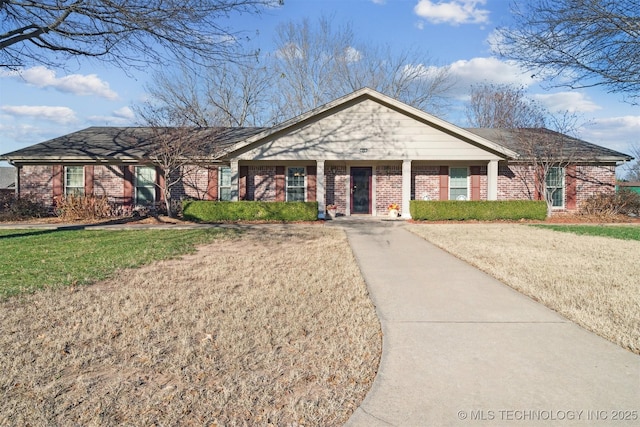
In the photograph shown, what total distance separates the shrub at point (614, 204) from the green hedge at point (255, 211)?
1167 cm

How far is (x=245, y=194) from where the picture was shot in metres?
17.8

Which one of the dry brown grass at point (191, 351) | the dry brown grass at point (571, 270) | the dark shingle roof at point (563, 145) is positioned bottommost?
the dry brown grass at point (191, 351)

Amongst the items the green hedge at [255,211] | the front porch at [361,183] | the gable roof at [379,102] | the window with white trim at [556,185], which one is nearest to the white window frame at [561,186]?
the window with white trim at [556,185]

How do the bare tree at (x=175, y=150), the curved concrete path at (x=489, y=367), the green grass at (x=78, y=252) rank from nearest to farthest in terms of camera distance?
1. the curved concrete path at (x=489, y=367)
2. the green grass at (x=78, y=252)
3. the bare tree at (x=175, y=150)

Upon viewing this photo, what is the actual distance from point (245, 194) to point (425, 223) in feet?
26.0

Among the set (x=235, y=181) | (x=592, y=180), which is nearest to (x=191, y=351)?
(x=235, y=181)

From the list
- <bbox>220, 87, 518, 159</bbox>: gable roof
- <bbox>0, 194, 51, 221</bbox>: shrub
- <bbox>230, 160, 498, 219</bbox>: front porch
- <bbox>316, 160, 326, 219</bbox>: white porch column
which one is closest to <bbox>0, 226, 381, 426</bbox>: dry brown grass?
<bbox>316, 160, 326, 219</bbox>: white porch column

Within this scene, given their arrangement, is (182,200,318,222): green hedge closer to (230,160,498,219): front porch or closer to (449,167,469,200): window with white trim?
(230,160,498,219): front porch

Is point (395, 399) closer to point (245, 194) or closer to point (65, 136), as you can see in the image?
point (245, 194)

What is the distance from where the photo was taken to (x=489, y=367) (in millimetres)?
3018

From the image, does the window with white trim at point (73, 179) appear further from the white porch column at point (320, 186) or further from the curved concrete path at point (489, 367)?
the curved concrete path at point (489, 367)

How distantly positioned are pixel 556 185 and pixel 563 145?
1.72m

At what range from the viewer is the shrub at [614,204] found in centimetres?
1639

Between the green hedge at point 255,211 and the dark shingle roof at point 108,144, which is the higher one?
the dark shingle roof at point 108,144
